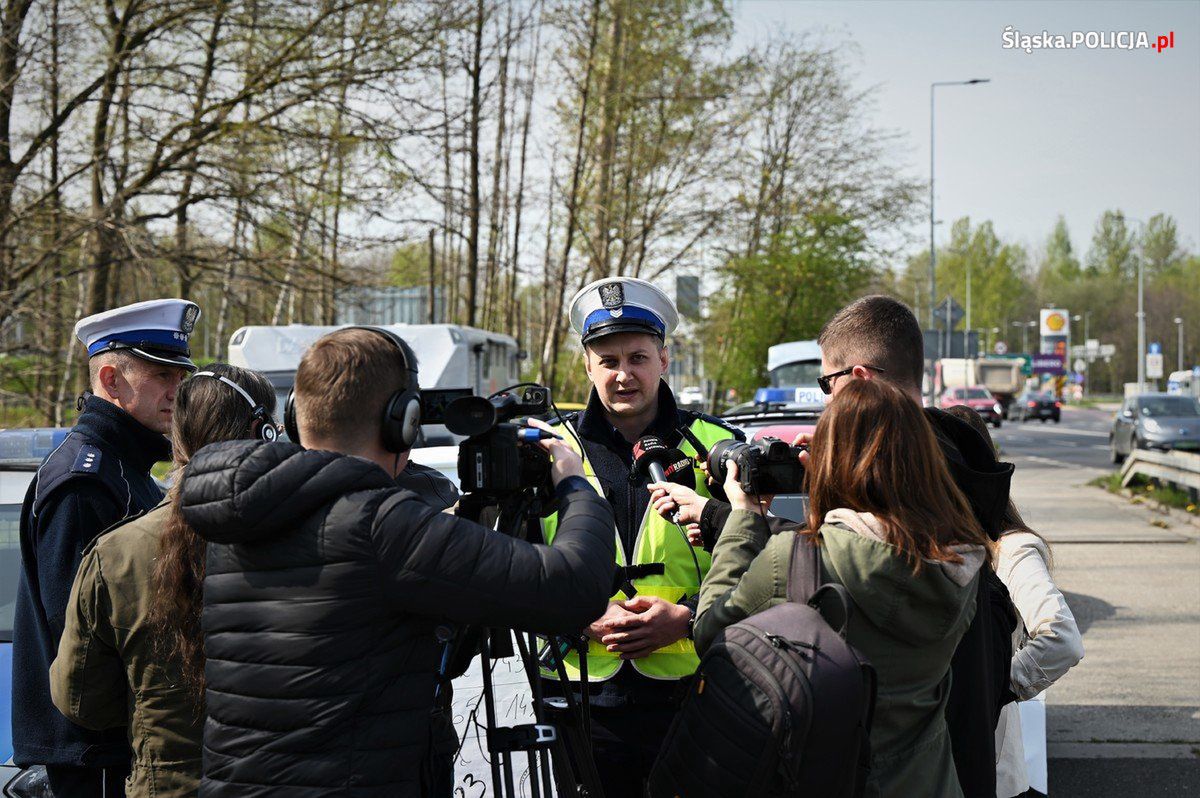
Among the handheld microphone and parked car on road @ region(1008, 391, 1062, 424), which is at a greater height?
the handheld microphone

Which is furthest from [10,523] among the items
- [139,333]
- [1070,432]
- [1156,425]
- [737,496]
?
[1070,432]

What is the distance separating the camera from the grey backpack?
198 cm

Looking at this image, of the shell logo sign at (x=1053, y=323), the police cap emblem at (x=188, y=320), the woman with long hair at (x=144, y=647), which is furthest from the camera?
the shell logo sign at (x=1053, y=323)

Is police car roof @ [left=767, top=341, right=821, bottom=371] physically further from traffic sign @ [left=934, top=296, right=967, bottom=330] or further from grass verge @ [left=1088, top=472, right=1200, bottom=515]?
grass verge @ [left=1088, top=472, right=1200, bottom=515]

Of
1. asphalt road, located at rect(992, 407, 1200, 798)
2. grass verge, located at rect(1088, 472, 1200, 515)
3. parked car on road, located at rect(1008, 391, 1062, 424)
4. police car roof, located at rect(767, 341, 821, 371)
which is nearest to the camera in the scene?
asphalt road, located at rect(992, 407, 1200, 798)

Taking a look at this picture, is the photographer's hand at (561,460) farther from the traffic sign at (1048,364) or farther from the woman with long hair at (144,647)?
the traffic sign at (1048,364)

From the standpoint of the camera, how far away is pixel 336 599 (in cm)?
188

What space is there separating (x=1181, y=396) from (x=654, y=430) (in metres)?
27.1

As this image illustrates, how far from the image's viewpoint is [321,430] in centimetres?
199

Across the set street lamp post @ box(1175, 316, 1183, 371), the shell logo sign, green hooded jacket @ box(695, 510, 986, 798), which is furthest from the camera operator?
street lamp post @ box(1175, 316, 1183, 371)

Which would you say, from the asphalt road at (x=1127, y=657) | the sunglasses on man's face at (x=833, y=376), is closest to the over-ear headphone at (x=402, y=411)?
the sunglasses on man's face at (x=833, y=376)

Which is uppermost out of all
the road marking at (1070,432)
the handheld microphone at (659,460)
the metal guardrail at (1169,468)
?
the handheld microphone at (659,460)

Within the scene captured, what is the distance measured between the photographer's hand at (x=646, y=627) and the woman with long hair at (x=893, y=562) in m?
0.39

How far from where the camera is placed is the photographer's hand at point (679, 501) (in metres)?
2.57
